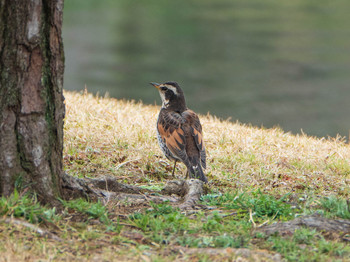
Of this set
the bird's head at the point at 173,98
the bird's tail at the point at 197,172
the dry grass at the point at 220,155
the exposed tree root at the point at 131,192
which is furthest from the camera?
the bird's head at the point at 173,98

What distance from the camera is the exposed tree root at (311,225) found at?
4.29 metres

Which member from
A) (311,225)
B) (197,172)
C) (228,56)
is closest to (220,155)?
(197,172)

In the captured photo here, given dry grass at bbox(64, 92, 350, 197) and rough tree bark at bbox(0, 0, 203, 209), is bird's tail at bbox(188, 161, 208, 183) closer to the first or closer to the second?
dry grass at bbox(64, 92, 350, 197)

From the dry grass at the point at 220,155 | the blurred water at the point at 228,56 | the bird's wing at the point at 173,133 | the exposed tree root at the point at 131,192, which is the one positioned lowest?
the blurred water at the point at 228,56

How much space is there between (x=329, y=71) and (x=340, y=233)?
30.5 meters

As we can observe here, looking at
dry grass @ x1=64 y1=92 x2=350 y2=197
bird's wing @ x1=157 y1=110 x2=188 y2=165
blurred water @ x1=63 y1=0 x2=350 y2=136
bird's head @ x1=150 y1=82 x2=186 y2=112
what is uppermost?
bird's head @ x1=150 y1=82 x2=186 y2=112

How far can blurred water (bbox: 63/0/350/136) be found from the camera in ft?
93.5

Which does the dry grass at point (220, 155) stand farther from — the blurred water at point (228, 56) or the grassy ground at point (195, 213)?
the blurred water at point (228, 56)

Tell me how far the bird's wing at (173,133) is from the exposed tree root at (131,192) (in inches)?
31.3

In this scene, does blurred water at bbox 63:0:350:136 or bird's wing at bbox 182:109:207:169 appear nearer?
bird's wing at bbox 182:109:207:169

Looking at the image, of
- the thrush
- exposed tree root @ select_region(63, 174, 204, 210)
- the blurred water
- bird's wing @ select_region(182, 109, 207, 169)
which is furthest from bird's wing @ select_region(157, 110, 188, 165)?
the blurred water

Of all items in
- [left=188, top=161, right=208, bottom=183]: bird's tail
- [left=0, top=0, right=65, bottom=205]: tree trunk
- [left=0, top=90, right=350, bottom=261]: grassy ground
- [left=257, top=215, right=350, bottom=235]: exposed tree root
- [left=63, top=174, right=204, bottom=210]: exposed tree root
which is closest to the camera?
[left=0, top=90, right=350, bottom=261]: grassy ground

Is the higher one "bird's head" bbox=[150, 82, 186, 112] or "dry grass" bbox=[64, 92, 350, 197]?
"bird's head" bbox=[150, 82, 186, 112]

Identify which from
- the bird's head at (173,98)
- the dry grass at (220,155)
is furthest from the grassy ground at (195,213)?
the bird's head at (173,98)
